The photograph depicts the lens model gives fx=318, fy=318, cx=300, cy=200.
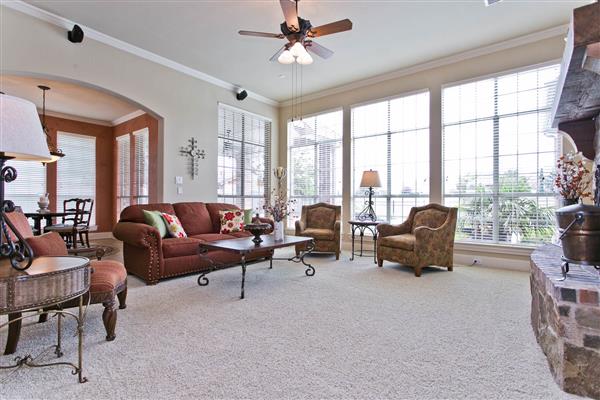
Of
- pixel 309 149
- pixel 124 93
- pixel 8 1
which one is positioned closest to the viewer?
pixel 8 1

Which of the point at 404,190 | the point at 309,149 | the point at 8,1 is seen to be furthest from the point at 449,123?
the point at 8,1

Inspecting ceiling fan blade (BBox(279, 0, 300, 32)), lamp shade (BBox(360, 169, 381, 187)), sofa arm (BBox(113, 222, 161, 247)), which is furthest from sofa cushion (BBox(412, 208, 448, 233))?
sofa arm (BBox(113, 222, 161, 247))

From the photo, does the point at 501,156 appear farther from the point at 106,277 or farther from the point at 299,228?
the point at 106,277

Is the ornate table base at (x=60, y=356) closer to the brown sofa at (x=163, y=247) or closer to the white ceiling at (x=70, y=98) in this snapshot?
the brown sofa at (x=163, y=247)

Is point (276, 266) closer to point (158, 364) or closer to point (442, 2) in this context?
point (158, 364)

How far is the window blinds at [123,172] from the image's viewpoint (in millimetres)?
7367

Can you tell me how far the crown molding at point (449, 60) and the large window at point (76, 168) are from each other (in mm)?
5441

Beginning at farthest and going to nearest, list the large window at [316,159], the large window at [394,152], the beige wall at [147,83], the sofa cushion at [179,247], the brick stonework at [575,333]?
the large window at [316,159] < the large window at [394,152] < the sofa cushion at [179,247] < the beige wall at [147,83] < the brick stonework at [575,333]

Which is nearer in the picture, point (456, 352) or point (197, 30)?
point (456, 352)

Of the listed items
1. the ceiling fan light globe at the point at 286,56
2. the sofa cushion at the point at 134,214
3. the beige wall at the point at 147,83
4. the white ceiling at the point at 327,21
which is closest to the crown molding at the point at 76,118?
the beige wall at the point at 147,83

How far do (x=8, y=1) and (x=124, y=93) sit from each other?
1.42m

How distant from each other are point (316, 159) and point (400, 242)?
9.77ft

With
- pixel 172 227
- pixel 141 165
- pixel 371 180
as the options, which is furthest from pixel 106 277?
pixel 141 165

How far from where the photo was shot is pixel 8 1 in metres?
3.46
